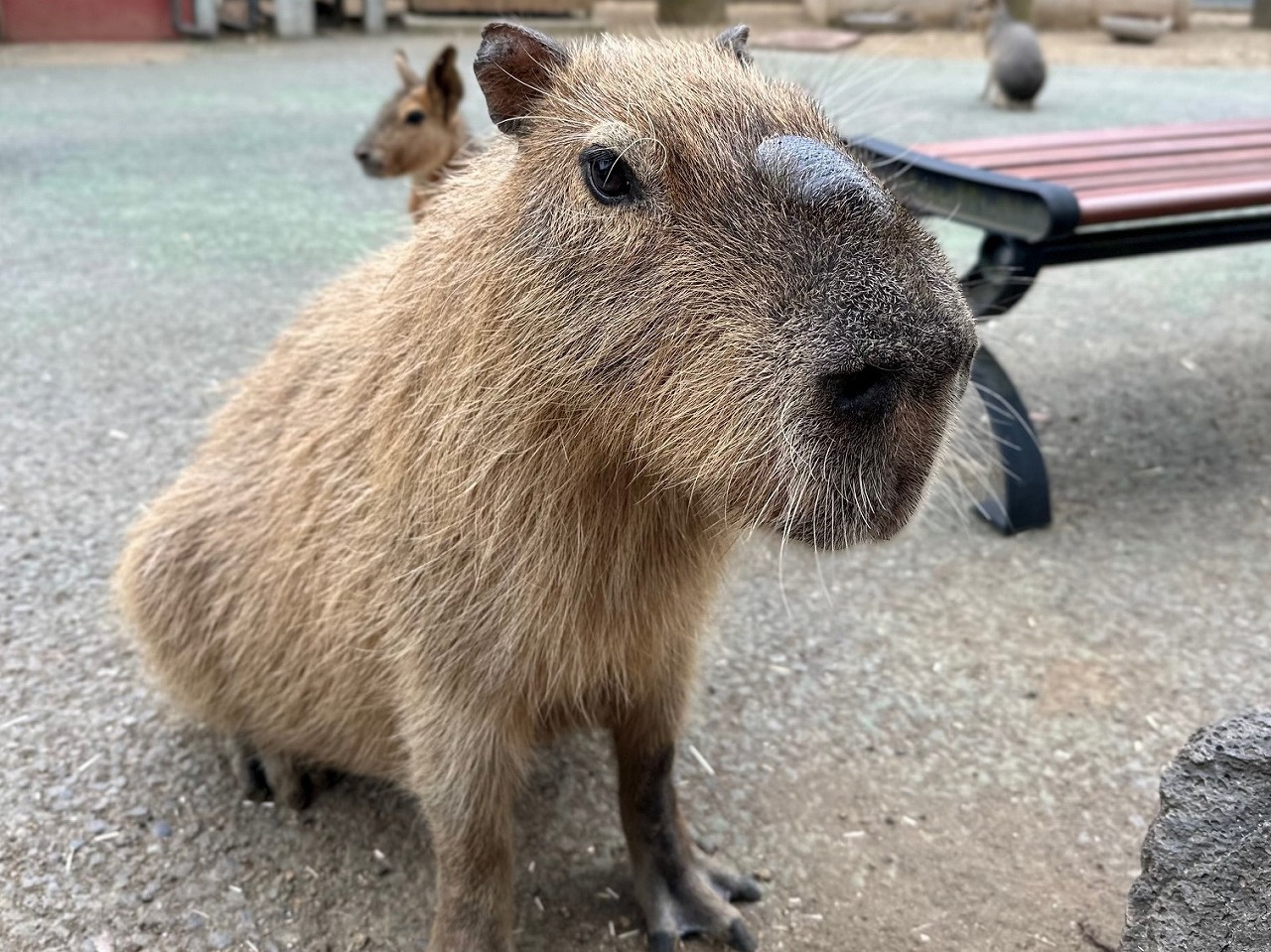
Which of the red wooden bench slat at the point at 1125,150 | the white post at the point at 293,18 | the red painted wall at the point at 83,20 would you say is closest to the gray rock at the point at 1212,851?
the red wooden bench slat at the point at 1125,150

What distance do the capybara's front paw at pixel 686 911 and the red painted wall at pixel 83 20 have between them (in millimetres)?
12491

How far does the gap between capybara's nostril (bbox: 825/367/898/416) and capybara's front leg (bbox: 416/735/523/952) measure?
2.76 feet

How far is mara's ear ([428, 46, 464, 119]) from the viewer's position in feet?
15.7

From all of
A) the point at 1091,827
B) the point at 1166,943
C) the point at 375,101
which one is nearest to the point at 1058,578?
the point at 1091,827

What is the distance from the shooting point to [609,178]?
57.4 inches

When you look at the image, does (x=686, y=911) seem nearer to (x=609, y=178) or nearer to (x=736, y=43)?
(x=609, y=178)

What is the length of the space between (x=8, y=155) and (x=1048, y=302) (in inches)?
237

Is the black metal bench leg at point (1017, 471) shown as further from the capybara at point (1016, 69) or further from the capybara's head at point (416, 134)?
the capybara at point (1016, 69)

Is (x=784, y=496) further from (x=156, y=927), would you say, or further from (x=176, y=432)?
(x=176, y=432)

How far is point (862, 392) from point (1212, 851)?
809 mm

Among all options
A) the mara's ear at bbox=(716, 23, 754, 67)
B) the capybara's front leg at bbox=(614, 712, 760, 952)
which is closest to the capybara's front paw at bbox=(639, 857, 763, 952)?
the capybara's front leg at bbox=(614, 712, 760, 952)

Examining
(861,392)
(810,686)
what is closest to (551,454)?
(861,392)

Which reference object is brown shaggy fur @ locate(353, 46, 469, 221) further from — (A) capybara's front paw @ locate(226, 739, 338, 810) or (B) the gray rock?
(B) the gray rock

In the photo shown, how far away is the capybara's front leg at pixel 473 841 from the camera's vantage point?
182 centimetres
